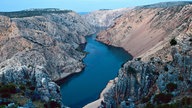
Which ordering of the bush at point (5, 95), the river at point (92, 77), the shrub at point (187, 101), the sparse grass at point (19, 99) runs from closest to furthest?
the shrub at point (187, 101) → the sparse grass at point (19, 99) → the bush at point (5, 95) → the river at point (92, 77)

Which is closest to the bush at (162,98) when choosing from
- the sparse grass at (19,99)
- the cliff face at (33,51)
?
the sparse grass at (19,99)

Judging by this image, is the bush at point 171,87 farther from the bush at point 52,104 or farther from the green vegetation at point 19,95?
the green vegetation at point 19,95

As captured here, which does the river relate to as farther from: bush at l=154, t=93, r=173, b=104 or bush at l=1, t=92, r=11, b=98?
bush at l=1, t=92, r=11, b=98

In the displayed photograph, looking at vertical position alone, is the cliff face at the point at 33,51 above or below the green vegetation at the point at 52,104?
above

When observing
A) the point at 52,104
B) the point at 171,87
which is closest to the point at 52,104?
the point at 52,104

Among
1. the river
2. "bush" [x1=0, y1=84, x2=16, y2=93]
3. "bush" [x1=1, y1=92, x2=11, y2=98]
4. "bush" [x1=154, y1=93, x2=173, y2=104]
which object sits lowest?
"bush" [x1=154, y1=93, x2=173, y2=104]

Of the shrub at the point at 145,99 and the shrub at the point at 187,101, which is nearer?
the shrub at the point at 187,101

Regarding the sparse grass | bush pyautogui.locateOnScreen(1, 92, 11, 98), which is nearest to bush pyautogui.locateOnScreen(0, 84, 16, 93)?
the sparse grass
